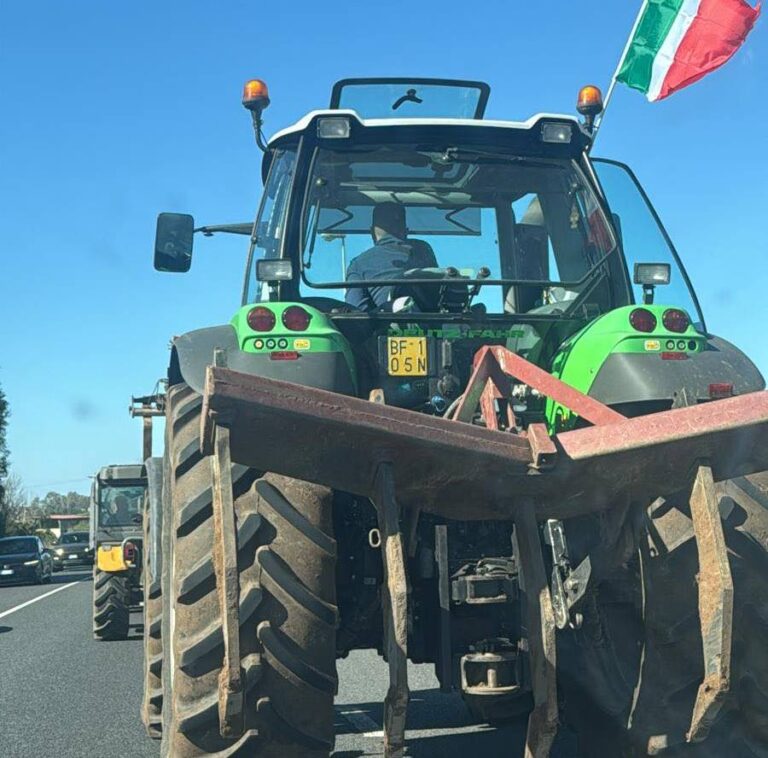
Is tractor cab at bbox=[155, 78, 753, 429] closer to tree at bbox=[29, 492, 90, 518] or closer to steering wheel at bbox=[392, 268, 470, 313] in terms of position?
steering wheel at bbox=[392, 268, 470, 313]

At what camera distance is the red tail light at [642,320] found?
4105 mm

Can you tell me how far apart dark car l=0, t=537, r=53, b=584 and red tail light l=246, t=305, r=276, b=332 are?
27728mm

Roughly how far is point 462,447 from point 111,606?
10.7m

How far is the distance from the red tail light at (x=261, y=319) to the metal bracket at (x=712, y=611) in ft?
5.42

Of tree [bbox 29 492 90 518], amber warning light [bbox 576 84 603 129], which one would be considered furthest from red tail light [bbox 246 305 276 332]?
tree [bbox 29 492 90 518]

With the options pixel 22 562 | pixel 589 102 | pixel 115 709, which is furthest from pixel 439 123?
pixel 22 562

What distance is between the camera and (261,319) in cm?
395

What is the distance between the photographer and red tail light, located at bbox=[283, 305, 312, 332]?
3.95m

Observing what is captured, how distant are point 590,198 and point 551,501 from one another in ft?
6.59

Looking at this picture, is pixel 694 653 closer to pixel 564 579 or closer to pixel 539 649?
pixel 564 579

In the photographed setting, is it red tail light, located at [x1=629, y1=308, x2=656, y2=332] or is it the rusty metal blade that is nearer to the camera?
the rusty metal blade

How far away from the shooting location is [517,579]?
3.83 meters

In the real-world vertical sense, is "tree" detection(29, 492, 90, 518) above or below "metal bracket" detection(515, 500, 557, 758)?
above

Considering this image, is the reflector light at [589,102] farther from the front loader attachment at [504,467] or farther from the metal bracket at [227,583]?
the metal bracket at [227,583]
